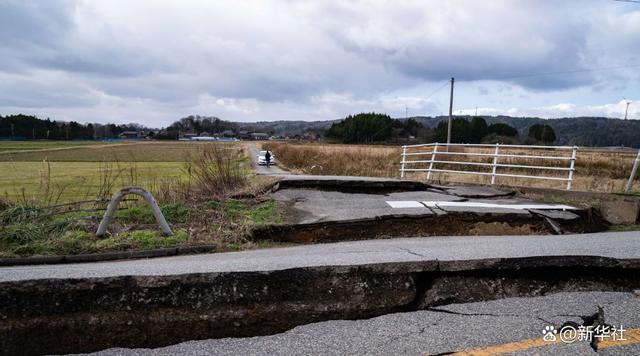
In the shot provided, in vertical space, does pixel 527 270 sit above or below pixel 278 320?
above

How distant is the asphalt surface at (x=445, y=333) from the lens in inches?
130

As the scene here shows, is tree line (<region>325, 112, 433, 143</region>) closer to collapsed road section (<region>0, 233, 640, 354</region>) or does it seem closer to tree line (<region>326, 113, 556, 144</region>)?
tree line (<region>326, 113, 556, 144</region>)

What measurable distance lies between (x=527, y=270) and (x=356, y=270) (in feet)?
6.25

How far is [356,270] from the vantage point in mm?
4375

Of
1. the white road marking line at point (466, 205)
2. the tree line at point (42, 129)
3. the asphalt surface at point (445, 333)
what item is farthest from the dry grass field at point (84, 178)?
the tree line at point (42, 129)

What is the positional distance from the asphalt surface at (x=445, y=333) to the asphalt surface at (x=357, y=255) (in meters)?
0.79

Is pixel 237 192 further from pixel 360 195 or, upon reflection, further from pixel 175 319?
pixel 175 319

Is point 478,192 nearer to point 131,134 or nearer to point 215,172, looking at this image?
point 215,172

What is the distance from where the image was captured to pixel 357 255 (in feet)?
16.9

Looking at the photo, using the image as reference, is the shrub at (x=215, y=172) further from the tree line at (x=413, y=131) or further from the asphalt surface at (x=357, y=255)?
the tree line at (x=413, y=131)

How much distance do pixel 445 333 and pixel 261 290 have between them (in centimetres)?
166

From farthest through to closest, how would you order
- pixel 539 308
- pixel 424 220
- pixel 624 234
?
pixel 424 220, pixel 624 234, pixel 539 308

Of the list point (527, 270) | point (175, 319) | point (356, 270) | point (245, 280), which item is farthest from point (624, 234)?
point (175, 319)

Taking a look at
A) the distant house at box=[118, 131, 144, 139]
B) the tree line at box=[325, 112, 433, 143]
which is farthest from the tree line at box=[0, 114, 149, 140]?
the tree line at box=[325, 112, 433, 143]
